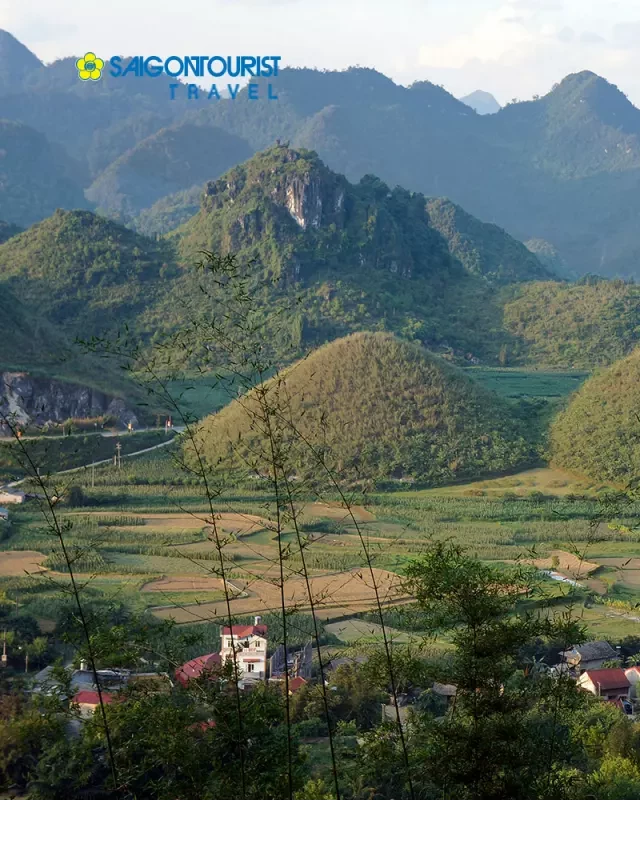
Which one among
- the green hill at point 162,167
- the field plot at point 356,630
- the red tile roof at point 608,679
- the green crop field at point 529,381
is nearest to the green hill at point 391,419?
the green crop field at point 529,381

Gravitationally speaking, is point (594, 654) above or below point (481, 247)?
below

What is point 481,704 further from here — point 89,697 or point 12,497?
point 12,497

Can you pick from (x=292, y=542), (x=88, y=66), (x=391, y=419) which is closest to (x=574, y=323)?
(x=391, y=419)

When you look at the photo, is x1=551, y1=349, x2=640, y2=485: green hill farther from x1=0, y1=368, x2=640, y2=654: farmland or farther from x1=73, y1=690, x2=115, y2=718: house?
x1=73, y1=690, x2=115, y2=718: house

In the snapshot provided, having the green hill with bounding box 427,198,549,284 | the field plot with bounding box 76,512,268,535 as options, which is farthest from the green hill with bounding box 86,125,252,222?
the field plot with bounding box 76,512,268,535

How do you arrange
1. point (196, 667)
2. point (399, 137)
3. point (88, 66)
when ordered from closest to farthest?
point (196, 667)
point (88, 66)
point (399, 137)

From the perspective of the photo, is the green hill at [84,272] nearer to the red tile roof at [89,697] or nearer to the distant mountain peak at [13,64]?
the red tile roof at [89,697]

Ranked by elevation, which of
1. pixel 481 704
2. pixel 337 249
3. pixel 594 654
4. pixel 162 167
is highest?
pixel 162 167
